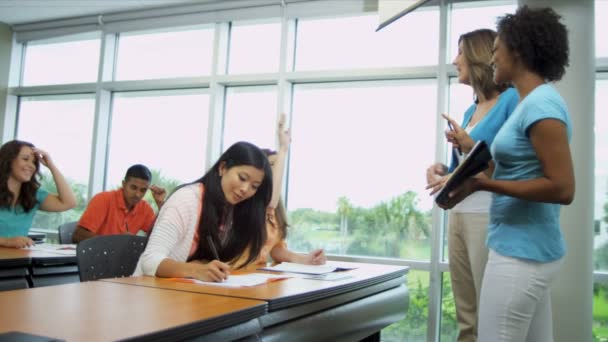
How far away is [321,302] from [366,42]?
292cm

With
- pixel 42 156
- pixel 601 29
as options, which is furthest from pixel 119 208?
pixel 601 29

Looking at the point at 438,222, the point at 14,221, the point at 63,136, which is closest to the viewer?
the point at 14,221

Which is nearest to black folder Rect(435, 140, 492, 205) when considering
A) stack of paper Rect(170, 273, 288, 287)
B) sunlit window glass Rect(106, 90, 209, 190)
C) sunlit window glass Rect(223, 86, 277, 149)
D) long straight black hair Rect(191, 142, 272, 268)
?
stack of paper Rect(170, 273, 288, 287)

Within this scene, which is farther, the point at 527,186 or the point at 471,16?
the point at 471,16

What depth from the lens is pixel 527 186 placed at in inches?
51.8

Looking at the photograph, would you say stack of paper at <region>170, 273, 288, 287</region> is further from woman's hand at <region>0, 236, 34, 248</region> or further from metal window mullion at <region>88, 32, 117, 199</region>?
metal window mullion at <region>88, 32, 117, 199</region>

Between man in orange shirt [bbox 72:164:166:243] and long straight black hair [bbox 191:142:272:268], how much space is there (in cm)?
169

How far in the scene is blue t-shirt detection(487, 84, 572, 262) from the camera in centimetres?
132

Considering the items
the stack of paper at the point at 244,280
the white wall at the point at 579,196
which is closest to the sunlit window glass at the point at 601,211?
the white wall at the point at 579,196

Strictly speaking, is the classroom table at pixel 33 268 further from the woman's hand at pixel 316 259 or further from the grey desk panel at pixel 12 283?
the woman's hand at pixel 316 259

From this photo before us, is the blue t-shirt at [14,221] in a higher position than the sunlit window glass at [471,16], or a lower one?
lower

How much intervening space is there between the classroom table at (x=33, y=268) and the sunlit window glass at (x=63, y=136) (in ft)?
8.71

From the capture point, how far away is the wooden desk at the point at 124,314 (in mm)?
905

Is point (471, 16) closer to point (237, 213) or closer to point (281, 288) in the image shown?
point (237, 213)
